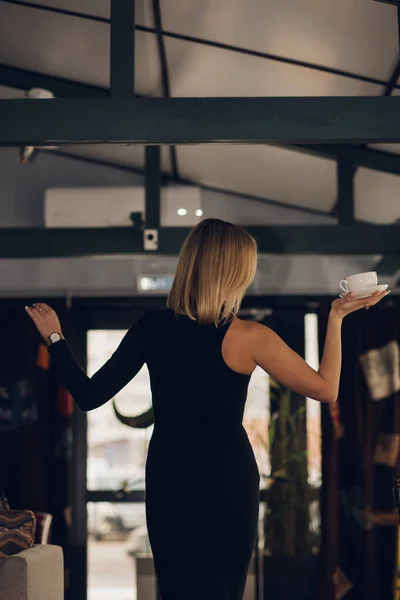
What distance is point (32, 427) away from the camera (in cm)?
532

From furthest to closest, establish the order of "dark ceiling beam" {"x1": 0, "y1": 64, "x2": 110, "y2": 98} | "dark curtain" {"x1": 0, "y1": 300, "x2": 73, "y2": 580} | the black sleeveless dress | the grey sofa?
1. "dark curtain" {"x1": 0, "y1": 300, "x2": 73, "y2": 580}
2. "dark ceiling beam" {"x1": 0, "y1": 64, "x2": 110, "y2": 98}
3. the grey sofa
4. the black sleeveless dress

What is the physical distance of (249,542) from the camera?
1.46m

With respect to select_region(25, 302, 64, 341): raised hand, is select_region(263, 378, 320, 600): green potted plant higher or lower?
lower

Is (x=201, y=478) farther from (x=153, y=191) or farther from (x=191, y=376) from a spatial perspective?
(x=153, y=191)

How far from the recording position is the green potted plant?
4995 millimetres

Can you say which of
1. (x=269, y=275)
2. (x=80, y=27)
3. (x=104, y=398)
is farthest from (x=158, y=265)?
(x=104, y=398)

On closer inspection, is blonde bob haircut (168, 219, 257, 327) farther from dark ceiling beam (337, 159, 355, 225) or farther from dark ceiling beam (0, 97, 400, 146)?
dark ceiling beam (337, 159, 355, 225)

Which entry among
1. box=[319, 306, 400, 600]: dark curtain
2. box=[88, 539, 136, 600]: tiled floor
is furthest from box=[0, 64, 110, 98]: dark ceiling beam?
box=[88, 539, 136, 600]: tiled floor

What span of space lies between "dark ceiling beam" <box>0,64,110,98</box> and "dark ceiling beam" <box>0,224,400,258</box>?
82cm

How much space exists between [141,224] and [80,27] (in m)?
1.11

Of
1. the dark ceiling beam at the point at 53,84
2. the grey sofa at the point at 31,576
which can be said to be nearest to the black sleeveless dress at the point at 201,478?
the grey sofa at the point at 31,576

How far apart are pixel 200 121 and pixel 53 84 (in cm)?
266

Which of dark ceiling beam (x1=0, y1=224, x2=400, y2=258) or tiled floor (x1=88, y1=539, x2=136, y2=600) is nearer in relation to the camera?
dark ceiling beam (x1=0, y1=224, x2=400, y2=258)

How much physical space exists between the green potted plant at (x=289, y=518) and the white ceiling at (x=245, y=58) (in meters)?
1.43
